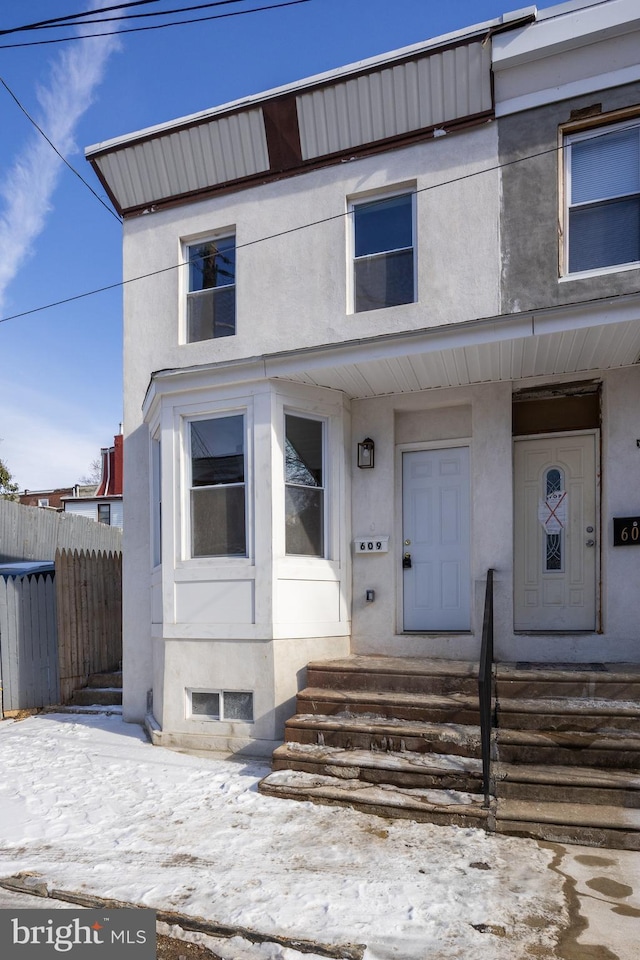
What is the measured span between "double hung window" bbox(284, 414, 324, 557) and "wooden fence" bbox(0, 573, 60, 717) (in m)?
4.13

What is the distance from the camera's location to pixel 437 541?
23.3 feet

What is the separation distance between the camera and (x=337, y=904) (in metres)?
3.54

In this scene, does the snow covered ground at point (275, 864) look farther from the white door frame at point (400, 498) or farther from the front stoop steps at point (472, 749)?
the white door frame at point (400, 498)

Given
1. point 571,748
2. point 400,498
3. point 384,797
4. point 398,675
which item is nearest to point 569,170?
point 400,498

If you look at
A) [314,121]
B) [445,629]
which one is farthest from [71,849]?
[314,121]

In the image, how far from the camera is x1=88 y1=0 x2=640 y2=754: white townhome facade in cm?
609

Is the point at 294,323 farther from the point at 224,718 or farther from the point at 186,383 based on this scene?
the point at 224,718

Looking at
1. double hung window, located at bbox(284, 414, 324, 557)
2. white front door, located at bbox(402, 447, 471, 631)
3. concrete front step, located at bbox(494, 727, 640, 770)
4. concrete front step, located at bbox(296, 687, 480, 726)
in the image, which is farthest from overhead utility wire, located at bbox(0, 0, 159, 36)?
concrete front step, located at bbox(494, 727, 640, 770)

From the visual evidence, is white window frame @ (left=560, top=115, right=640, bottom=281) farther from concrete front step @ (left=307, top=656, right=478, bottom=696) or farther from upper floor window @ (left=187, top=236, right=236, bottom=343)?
concrete front step @ (left=307, top=656, right=478, bottom=696)

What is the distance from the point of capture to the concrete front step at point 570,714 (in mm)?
5016

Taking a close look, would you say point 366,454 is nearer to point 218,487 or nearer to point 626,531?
point 218,487

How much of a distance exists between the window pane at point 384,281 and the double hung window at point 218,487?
1.74 m

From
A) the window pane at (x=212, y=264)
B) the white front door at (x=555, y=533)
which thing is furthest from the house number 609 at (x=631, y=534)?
the window pane at (x=212, y=264)

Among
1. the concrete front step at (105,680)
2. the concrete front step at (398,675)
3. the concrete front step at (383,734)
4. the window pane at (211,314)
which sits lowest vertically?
the concrete front step at (105,680)
